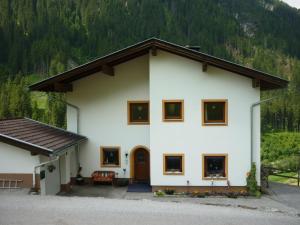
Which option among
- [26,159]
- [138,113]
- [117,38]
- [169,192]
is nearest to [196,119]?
[138,113]

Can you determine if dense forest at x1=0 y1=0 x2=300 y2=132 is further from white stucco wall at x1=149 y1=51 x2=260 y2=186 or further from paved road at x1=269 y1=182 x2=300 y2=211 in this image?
paved road at x1=269 y1=182 x2=300 y2=211

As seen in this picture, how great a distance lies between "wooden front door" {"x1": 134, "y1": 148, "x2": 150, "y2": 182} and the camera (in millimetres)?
17734

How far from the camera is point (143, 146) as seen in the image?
1753 centimetres

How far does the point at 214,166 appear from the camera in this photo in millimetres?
15930

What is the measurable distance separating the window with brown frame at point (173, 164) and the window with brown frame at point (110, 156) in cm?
280

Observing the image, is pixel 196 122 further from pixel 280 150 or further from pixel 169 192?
pixel 280 150

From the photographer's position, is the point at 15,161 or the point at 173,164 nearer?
the point at 15,161

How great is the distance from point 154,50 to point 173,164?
496cm

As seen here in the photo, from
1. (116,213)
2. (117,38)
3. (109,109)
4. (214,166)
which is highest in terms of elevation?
(117,38)

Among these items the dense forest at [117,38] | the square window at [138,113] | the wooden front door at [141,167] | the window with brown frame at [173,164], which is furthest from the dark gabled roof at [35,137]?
the dense forest at [117,38]

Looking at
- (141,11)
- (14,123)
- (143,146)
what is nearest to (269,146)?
(143,146)

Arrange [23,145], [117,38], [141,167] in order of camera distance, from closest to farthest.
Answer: [23,145]
[141,167]
[117,38]

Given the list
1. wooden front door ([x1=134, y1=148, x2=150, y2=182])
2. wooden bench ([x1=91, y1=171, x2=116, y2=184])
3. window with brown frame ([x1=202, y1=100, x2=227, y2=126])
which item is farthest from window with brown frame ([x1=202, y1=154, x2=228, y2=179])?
wooden bench ([x1=91, y1=171, x2=116, y2=184])

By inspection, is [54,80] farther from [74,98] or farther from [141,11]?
[141,11]
